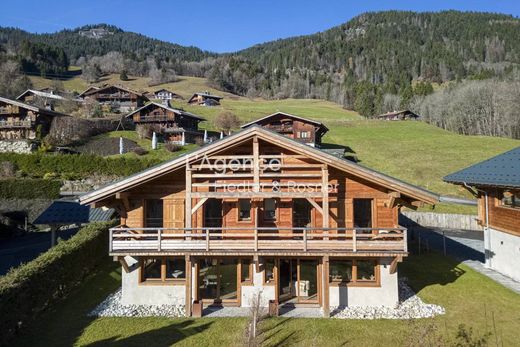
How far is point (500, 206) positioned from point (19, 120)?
203 feet

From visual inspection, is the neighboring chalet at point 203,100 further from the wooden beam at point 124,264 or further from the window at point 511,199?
the window at point 511,199

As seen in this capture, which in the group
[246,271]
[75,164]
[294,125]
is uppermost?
[294,125]

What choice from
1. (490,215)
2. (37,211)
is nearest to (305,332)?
(490,215)

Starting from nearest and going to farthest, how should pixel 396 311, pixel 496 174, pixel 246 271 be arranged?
pixel 396 311 → pixel 246 271 → pixel 496 174

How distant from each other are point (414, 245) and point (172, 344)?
19420 mm

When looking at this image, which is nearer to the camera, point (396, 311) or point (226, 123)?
point (396, 311)

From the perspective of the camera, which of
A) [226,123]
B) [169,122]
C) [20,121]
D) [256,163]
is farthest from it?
[226,123]

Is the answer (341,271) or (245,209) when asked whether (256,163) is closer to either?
(245,209)

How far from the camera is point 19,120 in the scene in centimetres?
5609

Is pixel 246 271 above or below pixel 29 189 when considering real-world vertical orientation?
below

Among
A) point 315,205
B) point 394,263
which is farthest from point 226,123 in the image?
point 394,263

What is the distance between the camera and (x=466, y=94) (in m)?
88.3

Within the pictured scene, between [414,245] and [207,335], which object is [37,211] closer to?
[207,335]

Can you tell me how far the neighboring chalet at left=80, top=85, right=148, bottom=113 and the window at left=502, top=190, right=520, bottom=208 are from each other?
78.2 meters
